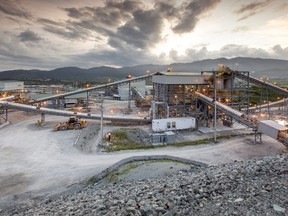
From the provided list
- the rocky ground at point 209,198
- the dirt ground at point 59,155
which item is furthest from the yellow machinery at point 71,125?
the rocky ground at point 209,198

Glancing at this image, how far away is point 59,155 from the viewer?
87.9 feet

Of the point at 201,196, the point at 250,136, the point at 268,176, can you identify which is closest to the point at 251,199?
the point at 201,196

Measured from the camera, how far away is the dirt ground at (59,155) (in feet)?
62.8

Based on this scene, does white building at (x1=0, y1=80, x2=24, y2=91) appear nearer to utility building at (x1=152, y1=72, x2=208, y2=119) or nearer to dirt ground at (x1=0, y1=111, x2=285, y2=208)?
dirt ground at (x1=0, y1=111, x2=285, y2=208)

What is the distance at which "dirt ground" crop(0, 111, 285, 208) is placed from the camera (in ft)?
62.8

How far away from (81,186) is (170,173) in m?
7.73

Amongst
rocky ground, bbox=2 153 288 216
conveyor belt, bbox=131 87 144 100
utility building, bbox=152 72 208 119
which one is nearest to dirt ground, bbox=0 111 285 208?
rocky ground, bbox=2 153 288 216

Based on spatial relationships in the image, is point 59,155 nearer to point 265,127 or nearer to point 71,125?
point 71,125

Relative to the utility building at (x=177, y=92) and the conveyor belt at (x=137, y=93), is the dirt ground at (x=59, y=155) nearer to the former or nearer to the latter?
the utility building at (x=177, y=92)

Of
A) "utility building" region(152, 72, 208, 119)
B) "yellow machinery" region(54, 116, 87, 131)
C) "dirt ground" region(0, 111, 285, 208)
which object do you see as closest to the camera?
"dirt ground" region(0, 111, 285, 208)

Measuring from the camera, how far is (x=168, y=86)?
43.3 meters

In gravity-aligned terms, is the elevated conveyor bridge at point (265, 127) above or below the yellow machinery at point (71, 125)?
above

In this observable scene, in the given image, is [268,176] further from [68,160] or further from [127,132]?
[127,132]

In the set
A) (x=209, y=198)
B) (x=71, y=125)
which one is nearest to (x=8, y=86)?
(x=71, y=125)
